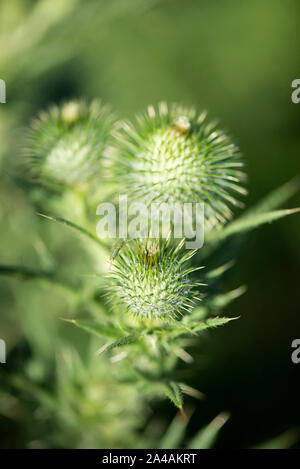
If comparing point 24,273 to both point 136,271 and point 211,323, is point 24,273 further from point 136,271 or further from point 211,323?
point 211,323

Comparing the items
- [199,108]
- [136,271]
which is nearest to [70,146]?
[136,271]

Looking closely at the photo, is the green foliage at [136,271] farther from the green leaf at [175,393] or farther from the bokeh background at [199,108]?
the bokeh background at [199,108]

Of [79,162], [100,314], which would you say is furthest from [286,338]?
[79,162]

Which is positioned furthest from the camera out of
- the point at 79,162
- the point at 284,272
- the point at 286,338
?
the point at 284,272

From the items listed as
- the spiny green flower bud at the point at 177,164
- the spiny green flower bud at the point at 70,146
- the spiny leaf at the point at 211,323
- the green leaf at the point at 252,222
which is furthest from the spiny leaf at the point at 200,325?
the spiny green flower bud at the point at 70,146

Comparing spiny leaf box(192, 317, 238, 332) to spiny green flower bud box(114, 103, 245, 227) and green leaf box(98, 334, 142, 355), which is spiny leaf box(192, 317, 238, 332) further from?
spiny green flower bud box(114, 103, 245, 227)

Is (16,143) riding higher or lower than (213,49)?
lower

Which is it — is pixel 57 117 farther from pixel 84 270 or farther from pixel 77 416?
pixel 77 416
